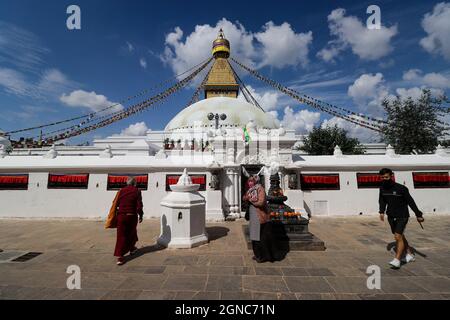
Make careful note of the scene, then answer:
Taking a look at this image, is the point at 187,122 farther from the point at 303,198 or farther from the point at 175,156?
the point at 303,198

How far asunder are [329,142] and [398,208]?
42.8ft

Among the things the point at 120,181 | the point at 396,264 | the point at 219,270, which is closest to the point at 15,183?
the point at 120,181

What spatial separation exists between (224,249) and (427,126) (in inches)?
687

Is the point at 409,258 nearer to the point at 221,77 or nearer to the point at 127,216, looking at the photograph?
the point at 127,216

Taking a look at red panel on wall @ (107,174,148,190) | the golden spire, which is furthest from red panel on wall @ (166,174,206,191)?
the golden spire

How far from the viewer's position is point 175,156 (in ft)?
31.0

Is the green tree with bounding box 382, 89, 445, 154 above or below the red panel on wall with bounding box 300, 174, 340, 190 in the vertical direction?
above

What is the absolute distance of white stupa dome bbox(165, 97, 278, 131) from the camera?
21750mm

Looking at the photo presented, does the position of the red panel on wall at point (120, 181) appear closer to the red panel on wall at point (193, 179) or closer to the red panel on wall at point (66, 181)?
the red panel on wall at point (193, 179)

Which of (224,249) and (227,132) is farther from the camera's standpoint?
(227,132)

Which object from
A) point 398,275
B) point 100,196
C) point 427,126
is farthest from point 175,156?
point 427,126

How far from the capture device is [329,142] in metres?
16.2

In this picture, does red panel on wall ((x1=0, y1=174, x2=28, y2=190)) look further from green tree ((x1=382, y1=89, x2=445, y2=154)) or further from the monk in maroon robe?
green tree ((x1=382, y1=89, x2=445, y2=154))

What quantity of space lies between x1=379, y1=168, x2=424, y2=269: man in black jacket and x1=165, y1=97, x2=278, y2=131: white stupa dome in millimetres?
17446
